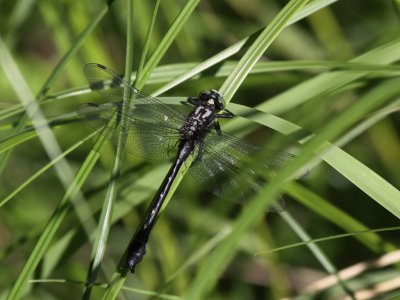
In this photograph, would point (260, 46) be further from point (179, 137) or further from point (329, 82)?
point (179, 137)

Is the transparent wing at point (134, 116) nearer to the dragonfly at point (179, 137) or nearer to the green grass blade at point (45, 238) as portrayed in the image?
→ the dragonfly at point (179, 137)

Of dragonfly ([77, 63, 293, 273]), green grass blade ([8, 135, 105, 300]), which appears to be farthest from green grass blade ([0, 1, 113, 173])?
green grass blade ([8, 135, 105, 300])

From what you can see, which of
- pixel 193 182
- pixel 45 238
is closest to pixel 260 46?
pixel 45 238

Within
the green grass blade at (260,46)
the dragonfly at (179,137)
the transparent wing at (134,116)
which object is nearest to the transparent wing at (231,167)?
the dragonfly at (179,137)

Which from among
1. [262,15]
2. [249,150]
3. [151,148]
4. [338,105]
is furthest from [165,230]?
[262,15]

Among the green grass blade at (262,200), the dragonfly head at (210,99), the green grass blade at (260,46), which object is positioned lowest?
the green grass blade at (262,200)

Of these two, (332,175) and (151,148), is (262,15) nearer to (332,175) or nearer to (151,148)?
(332,175)
